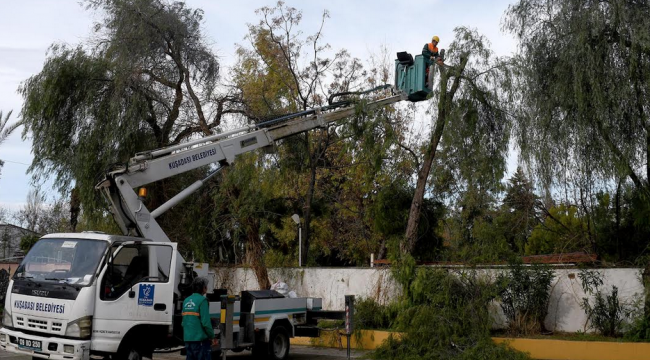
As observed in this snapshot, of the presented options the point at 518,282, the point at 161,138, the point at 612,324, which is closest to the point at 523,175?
the point at 518,282

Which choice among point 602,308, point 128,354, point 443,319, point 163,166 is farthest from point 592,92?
point 128,354

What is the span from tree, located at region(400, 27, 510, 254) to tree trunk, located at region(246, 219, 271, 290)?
4673 mm

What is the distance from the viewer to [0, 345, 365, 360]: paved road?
47.1ft

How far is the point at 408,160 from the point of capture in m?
21.0

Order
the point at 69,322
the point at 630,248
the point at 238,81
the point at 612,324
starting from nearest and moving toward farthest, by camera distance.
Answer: the point at 69,322
the point at 612,324
the point at 630,248
the point at 238,81

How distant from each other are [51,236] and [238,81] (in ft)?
49.2

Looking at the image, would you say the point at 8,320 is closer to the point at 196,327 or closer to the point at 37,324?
the point at 37,324

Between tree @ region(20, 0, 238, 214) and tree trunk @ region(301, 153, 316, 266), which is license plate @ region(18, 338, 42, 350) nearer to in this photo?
tree @ region(20, 0, 238, 214)

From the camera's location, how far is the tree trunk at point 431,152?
17766 mm

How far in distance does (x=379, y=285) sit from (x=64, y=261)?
9.15 metres

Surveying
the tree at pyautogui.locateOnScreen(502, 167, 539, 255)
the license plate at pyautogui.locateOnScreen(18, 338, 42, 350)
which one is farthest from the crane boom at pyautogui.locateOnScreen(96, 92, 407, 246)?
the tree at pyautogui.locateOnScreen(502, 167, 539, 255)

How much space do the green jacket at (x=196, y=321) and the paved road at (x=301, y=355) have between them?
455 cm

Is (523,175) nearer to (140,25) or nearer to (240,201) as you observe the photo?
(240,201)

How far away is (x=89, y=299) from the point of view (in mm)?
→ 10398
